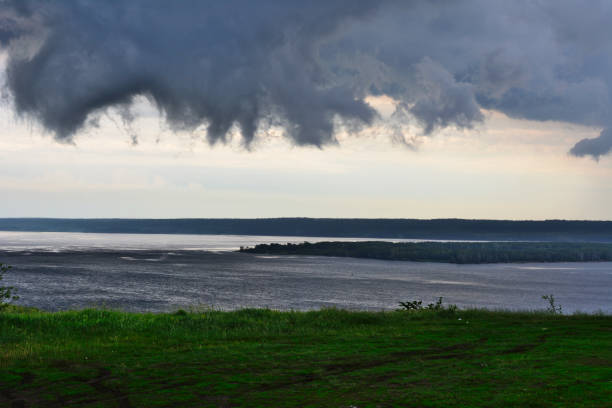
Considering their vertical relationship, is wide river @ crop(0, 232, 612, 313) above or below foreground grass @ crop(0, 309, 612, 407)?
below

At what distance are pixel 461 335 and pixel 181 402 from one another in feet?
45.1

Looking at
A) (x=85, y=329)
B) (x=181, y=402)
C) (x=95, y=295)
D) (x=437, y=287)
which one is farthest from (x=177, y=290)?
(x=181, y=402)

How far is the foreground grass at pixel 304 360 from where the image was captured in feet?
46.0

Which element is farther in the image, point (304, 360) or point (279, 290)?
point (279, 290)

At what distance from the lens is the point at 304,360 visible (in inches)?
730

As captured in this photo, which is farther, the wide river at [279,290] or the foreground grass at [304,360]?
the wide river at [279,290]

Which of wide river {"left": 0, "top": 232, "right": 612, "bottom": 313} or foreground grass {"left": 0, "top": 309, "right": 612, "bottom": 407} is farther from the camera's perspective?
wide river {"left": 0, "top": 232, "right": 612, "bottom": 313}

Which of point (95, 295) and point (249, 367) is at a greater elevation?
point (249, 367)

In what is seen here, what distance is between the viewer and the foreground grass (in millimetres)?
14008

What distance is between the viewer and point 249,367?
1756cm

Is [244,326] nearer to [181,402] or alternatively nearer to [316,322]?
[316,322]

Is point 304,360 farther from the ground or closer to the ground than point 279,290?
farther from the ground

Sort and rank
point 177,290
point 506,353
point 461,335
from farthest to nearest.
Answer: point 177,290 → point 461,335 → point 506,353

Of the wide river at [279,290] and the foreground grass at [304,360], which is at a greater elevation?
the foreground grass at [304,360]
